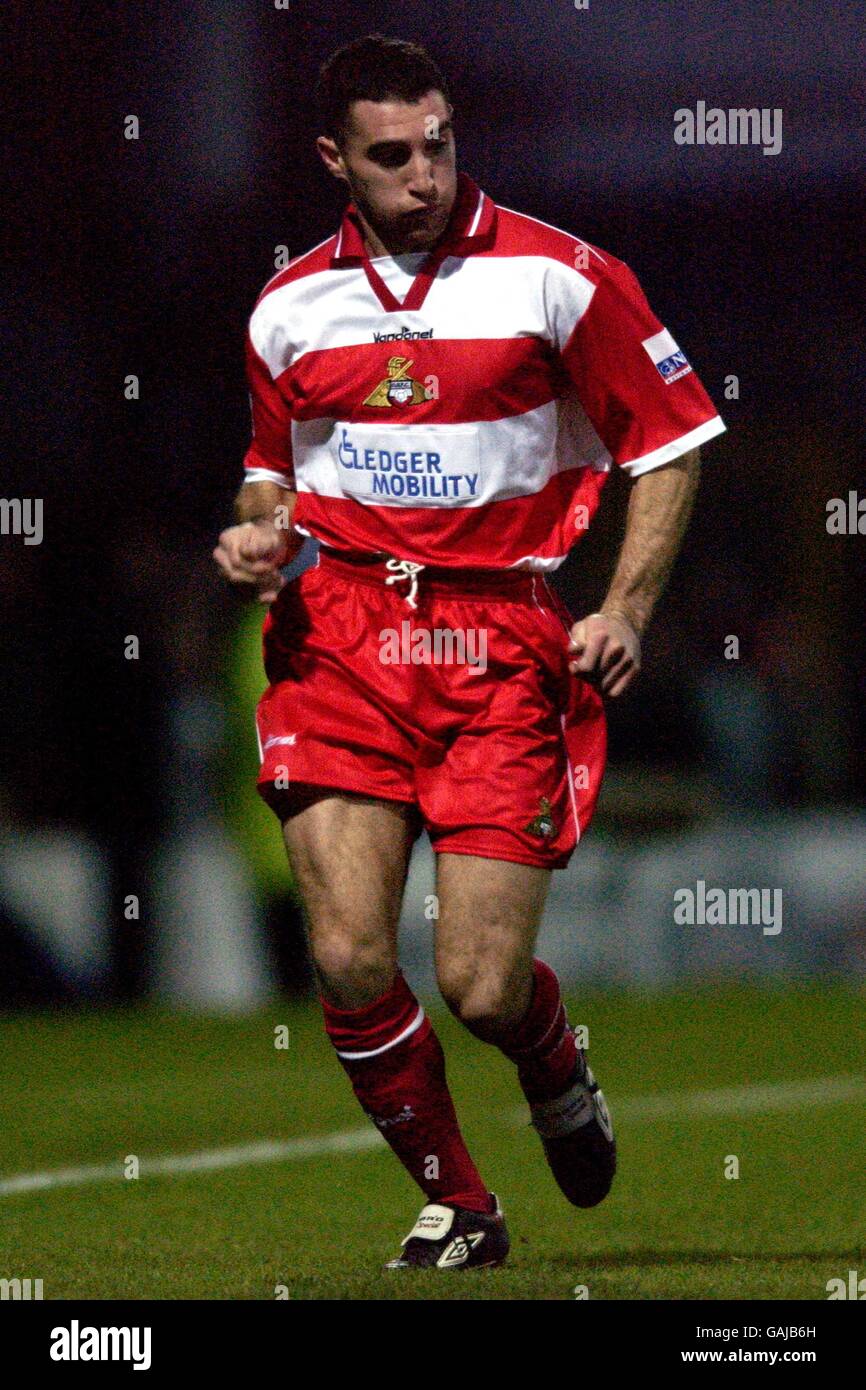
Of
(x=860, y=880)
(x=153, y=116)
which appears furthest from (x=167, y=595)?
(x=860, y=880)

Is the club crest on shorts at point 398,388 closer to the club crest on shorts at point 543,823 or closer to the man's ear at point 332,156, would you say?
the man's ear at point 332,156

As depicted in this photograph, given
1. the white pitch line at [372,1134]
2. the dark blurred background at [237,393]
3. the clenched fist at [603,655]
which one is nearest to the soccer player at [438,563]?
the clenched fist at [603,655]

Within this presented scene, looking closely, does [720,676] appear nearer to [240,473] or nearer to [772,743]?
[772,743]

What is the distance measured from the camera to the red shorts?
20.5ft

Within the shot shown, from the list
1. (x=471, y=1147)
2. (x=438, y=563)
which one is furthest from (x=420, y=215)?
(x=471, y=1147)

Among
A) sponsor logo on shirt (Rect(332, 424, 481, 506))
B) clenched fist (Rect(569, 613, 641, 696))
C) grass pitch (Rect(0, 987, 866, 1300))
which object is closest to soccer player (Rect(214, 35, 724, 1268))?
→ sponsor logo on shirt (Rect(332, 424, 481, 506))

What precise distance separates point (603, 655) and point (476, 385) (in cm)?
70

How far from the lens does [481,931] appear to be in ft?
20.4

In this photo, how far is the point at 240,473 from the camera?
1355cm

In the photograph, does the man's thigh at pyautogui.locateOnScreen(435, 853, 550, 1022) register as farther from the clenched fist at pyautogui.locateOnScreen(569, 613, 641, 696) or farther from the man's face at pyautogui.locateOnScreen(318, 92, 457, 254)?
the man's face at pyautogui.locateOnScreen(318, 92, 457, 254)

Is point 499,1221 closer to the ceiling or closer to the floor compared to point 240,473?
closer to the floor
